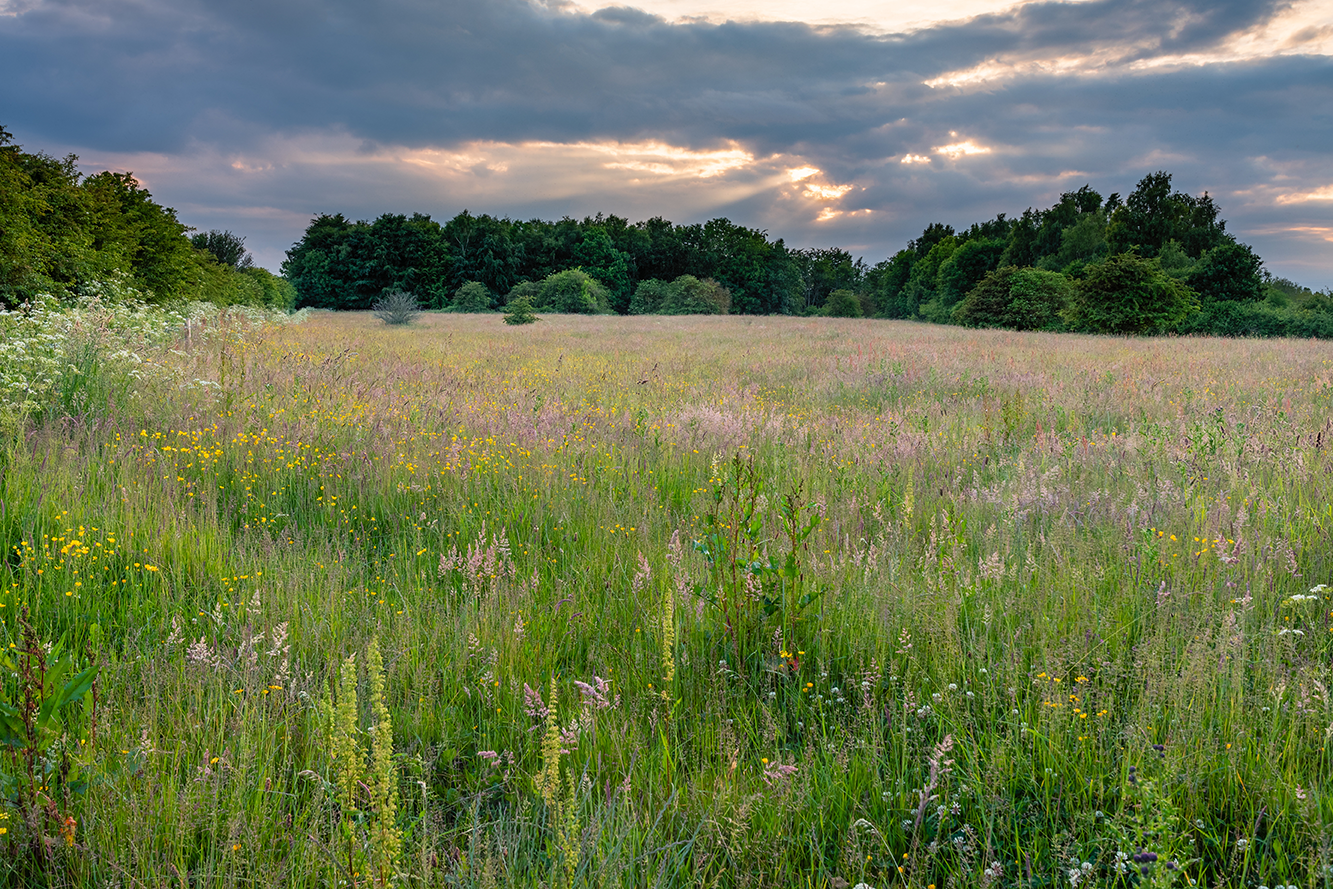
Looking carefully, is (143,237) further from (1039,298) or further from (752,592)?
(1039,298)

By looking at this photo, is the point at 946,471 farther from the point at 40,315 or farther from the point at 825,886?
the point at 40,315

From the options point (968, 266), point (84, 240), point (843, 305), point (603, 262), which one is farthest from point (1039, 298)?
point (84, 240)

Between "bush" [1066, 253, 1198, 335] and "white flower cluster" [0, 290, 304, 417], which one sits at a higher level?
"bush" [1066, 253, 1198, 335]

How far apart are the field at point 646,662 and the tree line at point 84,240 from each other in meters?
11.9

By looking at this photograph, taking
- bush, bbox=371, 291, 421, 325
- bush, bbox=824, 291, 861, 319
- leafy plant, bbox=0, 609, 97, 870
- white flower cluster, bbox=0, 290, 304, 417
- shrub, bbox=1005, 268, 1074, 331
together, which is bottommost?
leafy plant, bbox=0, 609, 97, 870

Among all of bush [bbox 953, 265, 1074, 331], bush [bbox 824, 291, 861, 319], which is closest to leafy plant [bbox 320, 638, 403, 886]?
bush [bbox 953, 265, 1074, 331]

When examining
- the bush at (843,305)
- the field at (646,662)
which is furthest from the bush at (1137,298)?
the bush at (843,305)

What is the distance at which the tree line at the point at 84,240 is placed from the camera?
46.8 feet

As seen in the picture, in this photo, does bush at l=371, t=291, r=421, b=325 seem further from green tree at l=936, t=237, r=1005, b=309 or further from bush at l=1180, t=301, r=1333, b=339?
green tree at l=936, t=237, r=1005, b=309

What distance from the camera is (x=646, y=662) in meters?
2.73

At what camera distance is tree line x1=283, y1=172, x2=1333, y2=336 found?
3725 centimetres

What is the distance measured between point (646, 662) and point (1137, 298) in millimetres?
41298

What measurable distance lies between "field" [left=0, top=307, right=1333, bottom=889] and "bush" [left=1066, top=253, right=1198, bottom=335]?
115ft

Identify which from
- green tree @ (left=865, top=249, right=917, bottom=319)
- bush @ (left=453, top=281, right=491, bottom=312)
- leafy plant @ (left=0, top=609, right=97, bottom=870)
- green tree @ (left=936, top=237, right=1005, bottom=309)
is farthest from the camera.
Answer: green tree @ (left=865, top=249, right=917, bottom=319)
